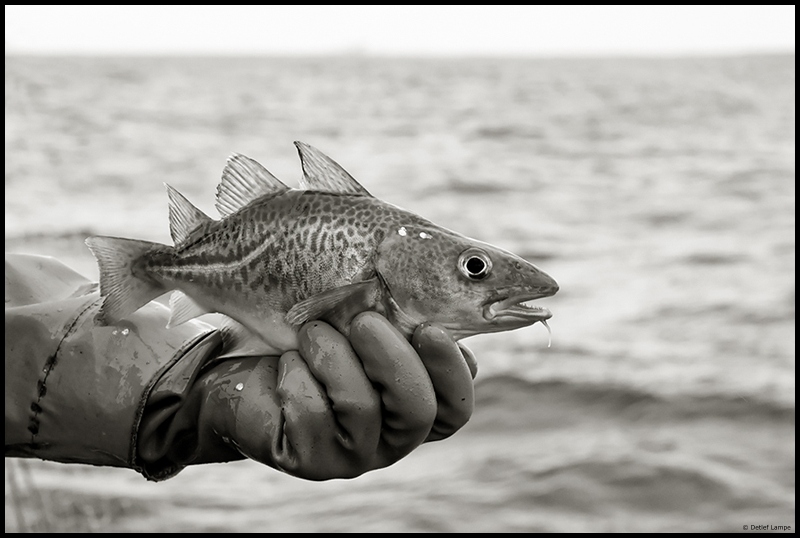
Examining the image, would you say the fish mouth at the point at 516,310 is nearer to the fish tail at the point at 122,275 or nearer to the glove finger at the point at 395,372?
the glove finger at the point at 395,372

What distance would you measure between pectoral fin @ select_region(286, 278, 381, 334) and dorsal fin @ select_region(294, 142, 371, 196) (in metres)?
0.43

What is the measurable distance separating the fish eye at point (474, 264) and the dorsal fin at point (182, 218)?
1.04 m

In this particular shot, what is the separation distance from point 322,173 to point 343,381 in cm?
82

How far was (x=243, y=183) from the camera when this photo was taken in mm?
3461

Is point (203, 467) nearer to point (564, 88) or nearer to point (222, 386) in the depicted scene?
point (222, 386)

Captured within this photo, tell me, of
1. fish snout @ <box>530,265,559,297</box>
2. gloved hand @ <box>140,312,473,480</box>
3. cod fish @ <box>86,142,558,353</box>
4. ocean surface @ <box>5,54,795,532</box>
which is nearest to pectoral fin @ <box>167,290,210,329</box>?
cod fish @ <box>86,142,558,353</box>

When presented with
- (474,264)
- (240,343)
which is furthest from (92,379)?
(474,264)

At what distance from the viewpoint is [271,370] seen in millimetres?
3445

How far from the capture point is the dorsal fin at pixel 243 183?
11.2 ft

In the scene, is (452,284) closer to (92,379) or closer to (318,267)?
(318,267)

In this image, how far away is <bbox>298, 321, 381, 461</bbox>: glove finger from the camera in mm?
3201

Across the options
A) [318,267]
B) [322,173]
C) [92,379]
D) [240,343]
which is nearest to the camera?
[318,267]

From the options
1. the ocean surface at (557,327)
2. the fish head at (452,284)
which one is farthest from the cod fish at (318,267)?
the ocean surface at (557,327)

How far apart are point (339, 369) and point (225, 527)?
6.42 m
